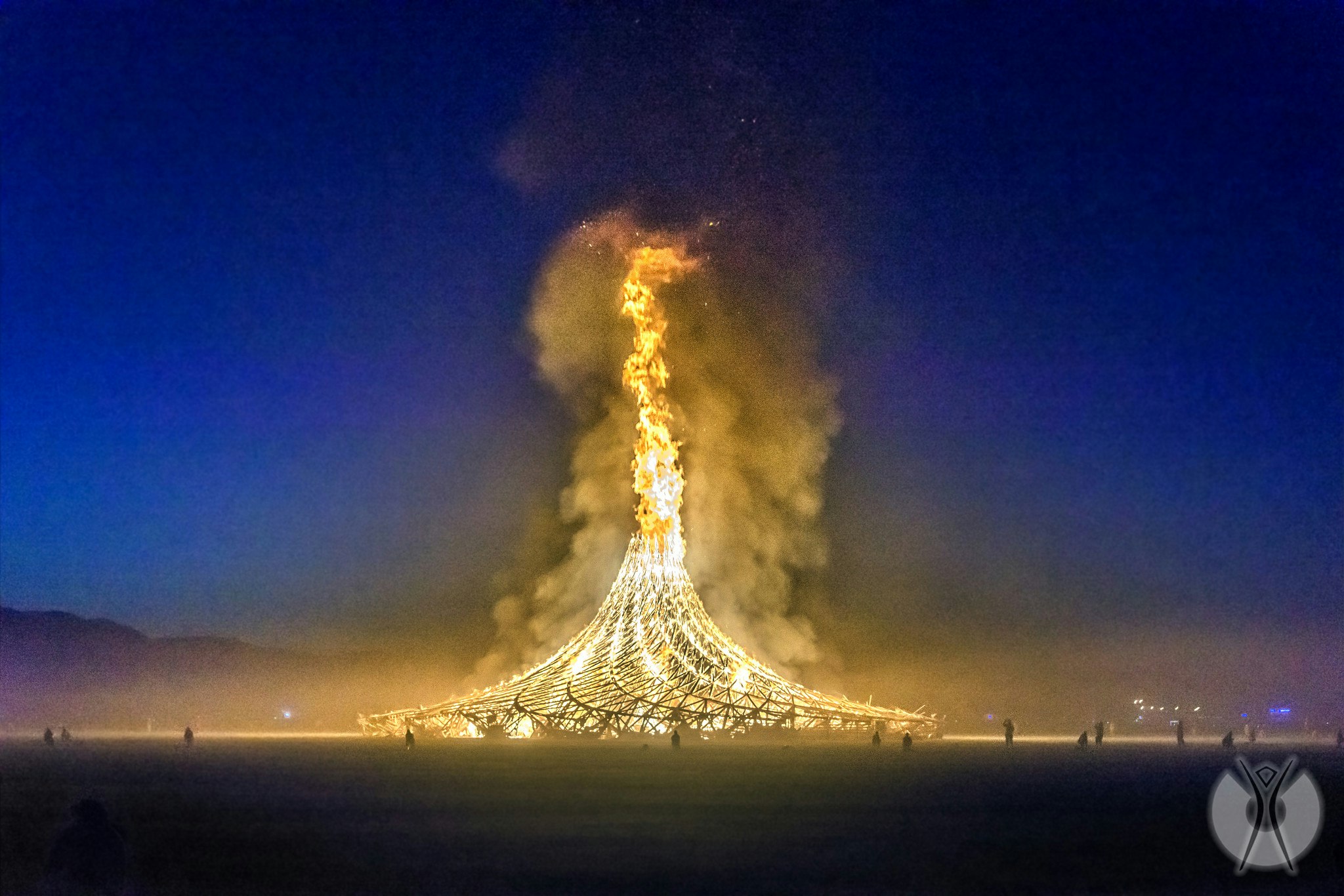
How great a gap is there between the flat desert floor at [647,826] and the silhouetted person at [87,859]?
1.84ft

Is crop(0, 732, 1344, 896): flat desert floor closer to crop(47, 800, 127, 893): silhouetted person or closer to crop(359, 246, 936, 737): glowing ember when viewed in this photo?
crop(47, 800, 127, 893): silhouetted person

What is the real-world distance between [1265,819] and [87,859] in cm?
1472

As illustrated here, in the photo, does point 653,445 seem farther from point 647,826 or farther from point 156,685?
point 156,685

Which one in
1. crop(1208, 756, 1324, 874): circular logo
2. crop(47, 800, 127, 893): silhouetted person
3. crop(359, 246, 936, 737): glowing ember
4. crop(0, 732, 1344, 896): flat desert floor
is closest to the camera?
crop(47, 800, 127, 893): silhouetted person

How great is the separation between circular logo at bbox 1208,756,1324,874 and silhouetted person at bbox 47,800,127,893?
12.6m

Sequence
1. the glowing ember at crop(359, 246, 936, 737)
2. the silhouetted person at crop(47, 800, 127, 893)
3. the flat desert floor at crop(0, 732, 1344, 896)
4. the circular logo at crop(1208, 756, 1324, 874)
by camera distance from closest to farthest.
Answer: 1. the silhouetted person at crop(47, 800, 127, 893)
2. the flat desert floor at crop(0, 732, 1344, 896)
3. the circular logo at crop(1208, 756, 1324, 874)
4. the glowing ember at crop(359, 246, 936, 737)

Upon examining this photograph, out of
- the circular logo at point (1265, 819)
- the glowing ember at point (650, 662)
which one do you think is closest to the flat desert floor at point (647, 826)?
the circular logo at point (1265, 819)

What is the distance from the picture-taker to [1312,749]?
47875mm

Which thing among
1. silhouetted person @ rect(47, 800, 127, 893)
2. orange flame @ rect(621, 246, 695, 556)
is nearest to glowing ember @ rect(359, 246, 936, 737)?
orange flame @ rect(621, 246, 695, 556)

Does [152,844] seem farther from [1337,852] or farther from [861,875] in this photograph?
[1337,852]

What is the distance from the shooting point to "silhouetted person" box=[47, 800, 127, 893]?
46.4 feet

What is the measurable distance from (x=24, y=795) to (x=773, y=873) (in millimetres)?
13993

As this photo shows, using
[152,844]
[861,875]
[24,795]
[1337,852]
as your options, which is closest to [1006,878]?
[861,875]

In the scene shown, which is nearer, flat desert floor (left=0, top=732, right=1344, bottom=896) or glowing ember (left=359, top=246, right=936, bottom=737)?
flat desert floor (left=0, top=732, right=1344, bottom=896)
